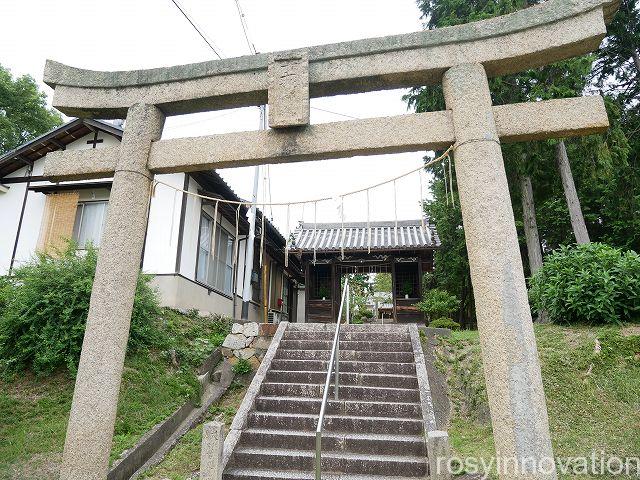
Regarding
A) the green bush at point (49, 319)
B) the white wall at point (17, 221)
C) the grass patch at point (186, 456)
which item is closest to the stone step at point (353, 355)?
the grass patch at point (186, 456)

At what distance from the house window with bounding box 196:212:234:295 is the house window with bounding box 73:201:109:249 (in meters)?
2.75

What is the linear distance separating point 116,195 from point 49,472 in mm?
3611

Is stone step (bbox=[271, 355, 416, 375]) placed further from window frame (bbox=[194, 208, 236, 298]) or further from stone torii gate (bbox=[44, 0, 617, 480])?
window frame (bbox=[194, 208, 236, 298])

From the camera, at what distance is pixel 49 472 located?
5438 mm

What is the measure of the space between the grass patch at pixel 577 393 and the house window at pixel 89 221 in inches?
382

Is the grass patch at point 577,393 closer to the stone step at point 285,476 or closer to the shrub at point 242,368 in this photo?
the stone step at point 285,476

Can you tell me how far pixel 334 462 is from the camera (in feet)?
18.2

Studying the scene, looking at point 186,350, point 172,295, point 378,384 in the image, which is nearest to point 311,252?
point 172,295

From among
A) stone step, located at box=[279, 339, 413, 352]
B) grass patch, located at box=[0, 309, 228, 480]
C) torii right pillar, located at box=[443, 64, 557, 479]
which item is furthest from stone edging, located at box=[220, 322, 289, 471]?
torii right pillar, located at box=[443, 64, 557, 479]

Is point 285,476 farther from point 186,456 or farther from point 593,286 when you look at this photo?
point 593,286

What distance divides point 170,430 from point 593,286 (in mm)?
7689

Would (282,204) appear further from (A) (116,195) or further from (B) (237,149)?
(A) (116,195)

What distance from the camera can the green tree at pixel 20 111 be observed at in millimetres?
21019

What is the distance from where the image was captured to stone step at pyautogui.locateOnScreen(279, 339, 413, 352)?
27.6 ft
